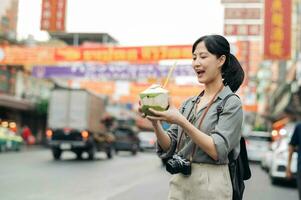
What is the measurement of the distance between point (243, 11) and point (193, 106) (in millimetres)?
17761

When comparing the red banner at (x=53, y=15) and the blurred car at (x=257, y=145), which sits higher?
the red banner at (x=53, y=15)

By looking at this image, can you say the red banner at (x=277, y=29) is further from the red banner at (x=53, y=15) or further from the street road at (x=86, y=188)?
the red banner at (x=53, y=15)

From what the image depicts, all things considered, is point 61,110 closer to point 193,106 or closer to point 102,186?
point 102,186

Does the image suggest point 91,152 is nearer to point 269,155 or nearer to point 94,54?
point 94,54

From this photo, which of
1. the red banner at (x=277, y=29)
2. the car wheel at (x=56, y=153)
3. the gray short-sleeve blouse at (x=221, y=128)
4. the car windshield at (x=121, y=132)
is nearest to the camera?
the gray short-sleeve blouse at (x=221, y=128)

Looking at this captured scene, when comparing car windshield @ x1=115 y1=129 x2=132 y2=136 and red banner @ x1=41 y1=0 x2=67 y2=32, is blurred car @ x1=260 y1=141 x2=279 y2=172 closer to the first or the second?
red banner @ x1=41 y1=0 x2=67 y2=32

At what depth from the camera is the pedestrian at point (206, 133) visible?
2426 mm

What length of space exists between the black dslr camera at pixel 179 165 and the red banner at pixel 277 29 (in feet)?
52.9

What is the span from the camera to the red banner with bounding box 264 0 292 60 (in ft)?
58.7

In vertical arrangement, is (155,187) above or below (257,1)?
below

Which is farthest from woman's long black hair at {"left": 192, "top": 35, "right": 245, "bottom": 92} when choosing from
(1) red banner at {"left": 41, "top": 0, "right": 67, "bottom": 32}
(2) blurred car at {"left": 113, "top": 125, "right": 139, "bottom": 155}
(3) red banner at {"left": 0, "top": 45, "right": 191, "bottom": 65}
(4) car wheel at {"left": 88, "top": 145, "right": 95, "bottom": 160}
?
(2) blurred car at {"left": 113, "top": 125, "right": 139, "bottom": 155}

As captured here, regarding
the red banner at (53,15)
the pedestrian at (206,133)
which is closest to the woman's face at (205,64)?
the pedestrian at (206,133)

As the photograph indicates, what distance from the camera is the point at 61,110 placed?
21.7 meters

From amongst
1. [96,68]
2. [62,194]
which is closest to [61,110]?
[96,68]
